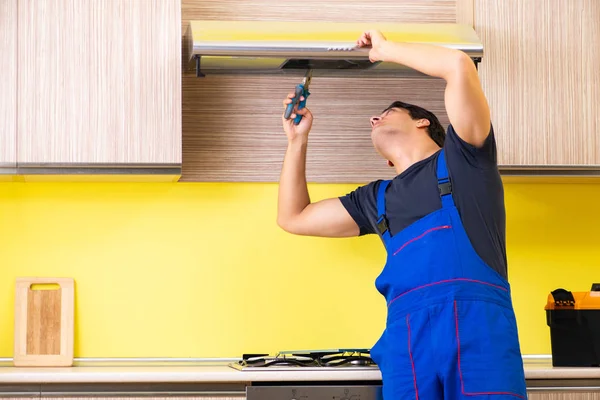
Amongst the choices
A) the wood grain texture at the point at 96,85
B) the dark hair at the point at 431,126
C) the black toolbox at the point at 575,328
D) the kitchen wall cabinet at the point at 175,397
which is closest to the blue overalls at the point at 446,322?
the dark hair at the point at 431,126

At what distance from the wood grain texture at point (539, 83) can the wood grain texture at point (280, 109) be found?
0.30m

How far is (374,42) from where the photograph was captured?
90.5 inches

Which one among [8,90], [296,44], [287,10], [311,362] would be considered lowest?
[311,362]

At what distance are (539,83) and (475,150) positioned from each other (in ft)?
2.26

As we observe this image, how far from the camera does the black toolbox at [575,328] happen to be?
8.59ft

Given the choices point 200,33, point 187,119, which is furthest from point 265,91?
point 200,33

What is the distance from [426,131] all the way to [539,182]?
2.37ft

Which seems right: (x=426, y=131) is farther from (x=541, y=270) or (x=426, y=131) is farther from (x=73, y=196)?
(x=73, y=196)

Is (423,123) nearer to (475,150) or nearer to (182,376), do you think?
(475,150)

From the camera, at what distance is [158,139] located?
8.42 ft

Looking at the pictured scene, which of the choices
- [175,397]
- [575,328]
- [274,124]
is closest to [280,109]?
[274,124]

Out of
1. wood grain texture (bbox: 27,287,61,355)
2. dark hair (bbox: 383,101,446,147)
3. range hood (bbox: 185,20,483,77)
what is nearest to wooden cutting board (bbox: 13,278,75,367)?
wood grain texture (bbox: 27,287,61,355)

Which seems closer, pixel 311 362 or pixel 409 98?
pixel 311 362

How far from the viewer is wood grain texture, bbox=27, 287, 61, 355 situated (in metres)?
2.73
